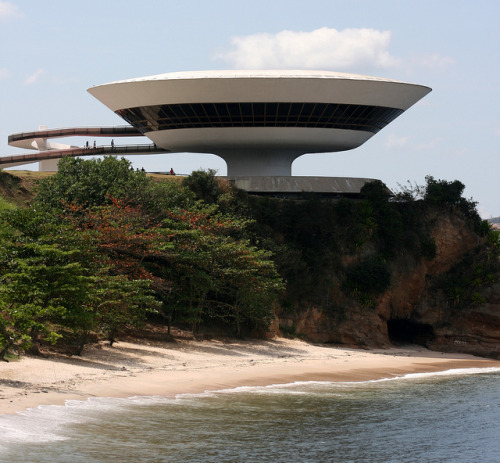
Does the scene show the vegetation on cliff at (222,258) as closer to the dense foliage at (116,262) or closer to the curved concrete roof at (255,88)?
the dense foliage at (116,262)

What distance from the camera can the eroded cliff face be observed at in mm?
47844

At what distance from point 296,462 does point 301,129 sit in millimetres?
37550

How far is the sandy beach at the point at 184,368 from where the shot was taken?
81.6 ft

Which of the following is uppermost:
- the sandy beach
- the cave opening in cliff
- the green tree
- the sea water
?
the green tree

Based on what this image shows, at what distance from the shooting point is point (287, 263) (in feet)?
151

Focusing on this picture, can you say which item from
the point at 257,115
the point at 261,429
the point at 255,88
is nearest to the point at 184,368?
the point at 261,429

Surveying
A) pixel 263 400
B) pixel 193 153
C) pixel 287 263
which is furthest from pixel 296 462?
pixel 193 153

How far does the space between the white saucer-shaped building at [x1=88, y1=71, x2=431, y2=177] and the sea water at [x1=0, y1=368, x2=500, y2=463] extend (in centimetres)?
2683

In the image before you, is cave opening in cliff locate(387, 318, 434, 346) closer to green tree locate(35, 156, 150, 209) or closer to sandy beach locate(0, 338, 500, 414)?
sandy beach locate(0, 338, 500, 414)

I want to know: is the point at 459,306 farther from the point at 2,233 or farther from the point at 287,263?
the point at 2,233

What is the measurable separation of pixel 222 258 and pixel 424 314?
18.7 m

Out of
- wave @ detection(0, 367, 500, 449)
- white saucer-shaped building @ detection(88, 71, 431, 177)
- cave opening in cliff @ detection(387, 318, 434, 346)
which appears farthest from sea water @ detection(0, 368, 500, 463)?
white saucer-shaped building @ detection(88, 71, 431, 177)

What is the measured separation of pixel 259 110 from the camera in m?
53.5

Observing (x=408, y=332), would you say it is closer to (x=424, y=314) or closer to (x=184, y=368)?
(x=424, y=314)
